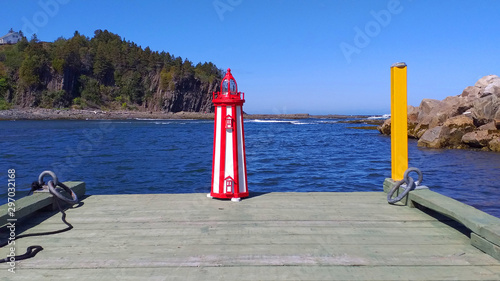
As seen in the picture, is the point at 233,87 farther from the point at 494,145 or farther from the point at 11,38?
the point at 11,38

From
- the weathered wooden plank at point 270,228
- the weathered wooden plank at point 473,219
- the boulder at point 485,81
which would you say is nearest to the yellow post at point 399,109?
the weathered wooden plank at point 473,219

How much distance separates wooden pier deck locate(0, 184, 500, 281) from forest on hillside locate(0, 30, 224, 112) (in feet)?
409

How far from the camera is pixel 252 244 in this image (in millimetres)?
4211

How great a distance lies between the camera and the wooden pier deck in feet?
11.4

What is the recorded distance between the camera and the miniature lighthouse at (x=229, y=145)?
6.43 meters

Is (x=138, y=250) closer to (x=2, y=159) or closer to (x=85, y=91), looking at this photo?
(x=2, y=159)

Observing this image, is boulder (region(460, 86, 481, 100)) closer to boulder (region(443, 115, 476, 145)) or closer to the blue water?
boulder (region(443, 115, 476, 145))

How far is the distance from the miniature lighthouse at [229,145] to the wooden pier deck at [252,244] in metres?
0.34

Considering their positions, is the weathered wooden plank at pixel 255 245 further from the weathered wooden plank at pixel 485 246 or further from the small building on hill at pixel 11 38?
the small building on hill at pixel 11 38

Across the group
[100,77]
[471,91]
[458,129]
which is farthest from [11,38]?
[458,129]

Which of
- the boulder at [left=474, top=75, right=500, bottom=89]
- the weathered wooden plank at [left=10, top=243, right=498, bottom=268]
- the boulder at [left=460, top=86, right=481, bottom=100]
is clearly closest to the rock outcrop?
the boulder at [left=460, top=86, right=481, bottom=100]

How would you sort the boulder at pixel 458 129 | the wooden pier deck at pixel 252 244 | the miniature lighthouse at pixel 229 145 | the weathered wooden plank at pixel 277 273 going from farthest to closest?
1. the boulder at pixel 458 129
2. the miniature lighthouse at pixel 229 145
3. the wooden pier deck at pixel 252 244
4. the weathered wooden plank at pixel 277 273

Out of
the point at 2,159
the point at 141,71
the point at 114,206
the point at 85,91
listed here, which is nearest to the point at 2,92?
the point at 85,91

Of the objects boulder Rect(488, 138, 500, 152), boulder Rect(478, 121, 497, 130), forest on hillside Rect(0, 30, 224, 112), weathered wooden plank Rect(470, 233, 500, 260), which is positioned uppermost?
forest on hillside Rect(0, 30, 224, 112)
